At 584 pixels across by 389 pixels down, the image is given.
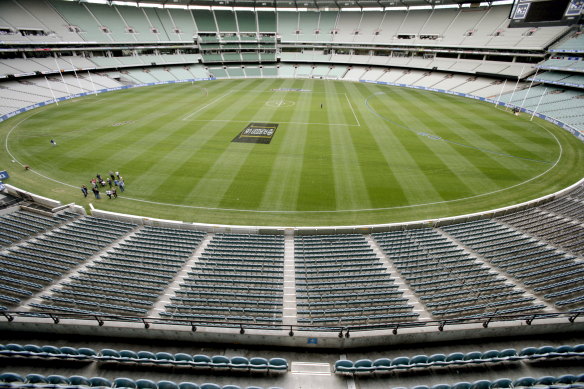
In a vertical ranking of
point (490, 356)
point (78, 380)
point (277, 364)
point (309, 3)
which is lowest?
point (277, 364)

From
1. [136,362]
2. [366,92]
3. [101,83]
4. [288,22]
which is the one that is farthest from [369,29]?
[136,362]

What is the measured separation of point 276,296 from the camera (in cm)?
1127

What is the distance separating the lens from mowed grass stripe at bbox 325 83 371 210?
70.9ft

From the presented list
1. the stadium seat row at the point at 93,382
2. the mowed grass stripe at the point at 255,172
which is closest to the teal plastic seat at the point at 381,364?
the stadium seat row at the point at 93,382

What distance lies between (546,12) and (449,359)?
6059 cm

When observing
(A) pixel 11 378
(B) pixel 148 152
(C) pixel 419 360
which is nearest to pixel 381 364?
(C) pixel 419 360

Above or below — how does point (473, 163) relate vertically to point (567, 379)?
below

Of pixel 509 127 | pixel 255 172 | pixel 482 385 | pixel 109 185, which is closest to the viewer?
pixel 482 385

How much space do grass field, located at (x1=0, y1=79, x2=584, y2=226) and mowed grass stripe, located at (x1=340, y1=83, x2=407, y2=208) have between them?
132mm

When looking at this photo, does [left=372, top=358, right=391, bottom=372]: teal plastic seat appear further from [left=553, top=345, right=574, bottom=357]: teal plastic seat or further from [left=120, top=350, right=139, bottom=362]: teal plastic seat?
[left=120, top=350, right=139, bottom=362]: teal plastic seat

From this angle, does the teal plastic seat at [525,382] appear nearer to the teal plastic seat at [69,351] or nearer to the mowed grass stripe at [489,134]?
the teal plastic seat at [69,351]

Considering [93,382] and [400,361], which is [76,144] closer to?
[93,382]

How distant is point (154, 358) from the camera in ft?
26.0

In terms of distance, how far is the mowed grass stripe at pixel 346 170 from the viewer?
21609 mm
